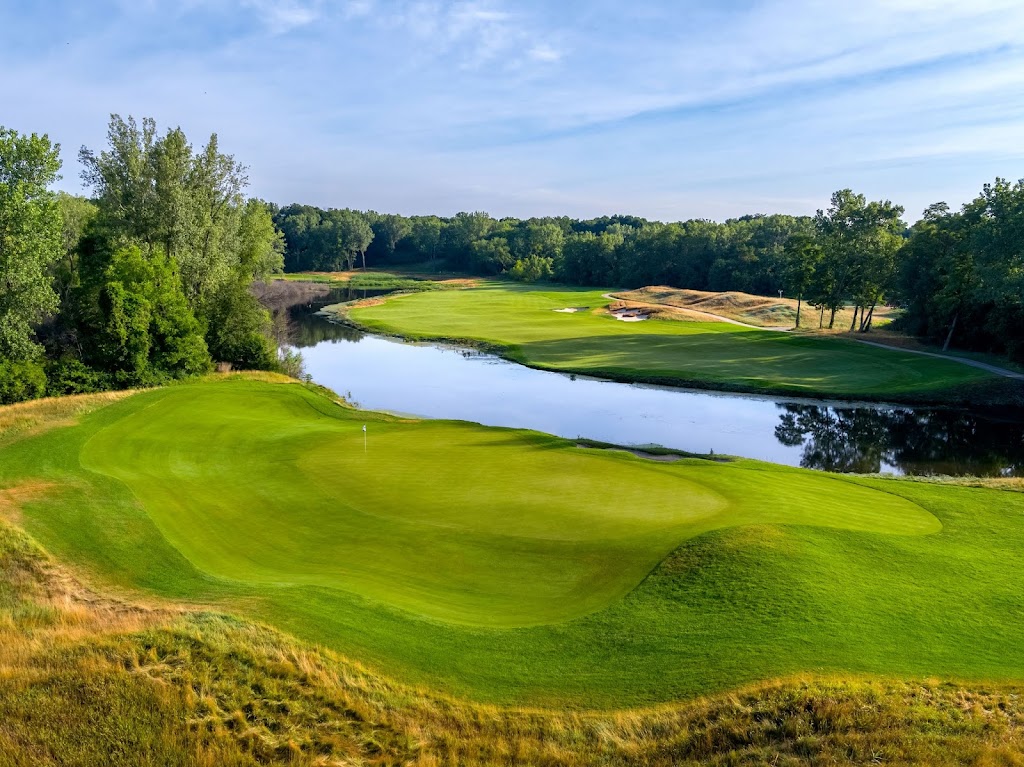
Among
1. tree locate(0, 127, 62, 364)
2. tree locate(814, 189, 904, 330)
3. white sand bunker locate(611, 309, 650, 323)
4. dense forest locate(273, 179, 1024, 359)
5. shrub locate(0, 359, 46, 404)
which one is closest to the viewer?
tree locate(0, 127, 62, 364)

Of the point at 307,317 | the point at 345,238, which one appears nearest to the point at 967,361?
the point at 307,317

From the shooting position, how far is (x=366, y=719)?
888 cm

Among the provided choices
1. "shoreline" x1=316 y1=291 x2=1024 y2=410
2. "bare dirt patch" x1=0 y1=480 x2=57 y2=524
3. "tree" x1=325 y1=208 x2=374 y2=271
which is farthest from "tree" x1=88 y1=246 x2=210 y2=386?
"tree" x1=325 y1=208 x2=374 y2=271

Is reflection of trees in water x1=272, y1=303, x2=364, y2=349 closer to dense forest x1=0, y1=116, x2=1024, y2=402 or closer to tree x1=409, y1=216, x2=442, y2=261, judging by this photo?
dense forest x1=0, y1=116, x2=1024, y2=402

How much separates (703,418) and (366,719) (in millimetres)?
30328

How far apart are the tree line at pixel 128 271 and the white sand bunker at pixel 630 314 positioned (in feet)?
154

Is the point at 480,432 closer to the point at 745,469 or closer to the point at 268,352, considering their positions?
the point at 745,469

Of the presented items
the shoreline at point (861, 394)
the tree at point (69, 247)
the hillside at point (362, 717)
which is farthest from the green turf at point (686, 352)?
the hillside at point (362, 717)

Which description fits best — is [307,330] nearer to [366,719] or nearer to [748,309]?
[748,309]

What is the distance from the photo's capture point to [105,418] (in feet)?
88.4

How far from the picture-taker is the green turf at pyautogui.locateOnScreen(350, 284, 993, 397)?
44.1 metres

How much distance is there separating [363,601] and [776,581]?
8.03 meters

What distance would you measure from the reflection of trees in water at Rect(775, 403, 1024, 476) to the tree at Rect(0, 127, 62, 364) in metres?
35.1

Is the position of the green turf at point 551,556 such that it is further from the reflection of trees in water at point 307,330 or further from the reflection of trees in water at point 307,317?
the reflection of trees in water at point 307,317
